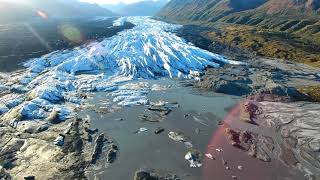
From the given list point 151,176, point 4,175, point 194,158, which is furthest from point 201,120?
point 4,175

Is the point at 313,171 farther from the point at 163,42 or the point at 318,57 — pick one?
the point at 163,42

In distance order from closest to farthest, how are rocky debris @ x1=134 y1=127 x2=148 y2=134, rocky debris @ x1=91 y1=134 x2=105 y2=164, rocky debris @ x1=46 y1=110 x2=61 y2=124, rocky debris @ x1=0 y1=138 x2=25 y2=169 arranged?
rocky debris @ x1=0 y1=138 x2=25 y2=169 → rocky debris @ x1=91 y1=134 x2=105 y2=164 → rocky debris @ x1=134 y1=127 x2=148 y2=134 → rocky debris @ x1=46 y1=110 x2=61 y2=124

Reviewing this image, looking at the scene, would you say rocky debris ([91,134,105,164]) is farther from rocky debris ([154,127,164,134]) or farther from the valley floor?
rocky debris ([154,127,164,134])

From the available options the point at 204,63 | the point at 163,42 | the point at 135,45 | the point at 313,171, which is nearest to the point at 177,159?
the point at 313,171

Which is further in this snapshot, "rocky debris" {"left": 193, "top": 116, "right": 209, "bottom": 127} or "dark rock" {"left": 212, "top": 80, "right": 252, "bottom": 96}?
"dark rock" {"left": 212, "top": 80, "right": 252, "bottom": 96}

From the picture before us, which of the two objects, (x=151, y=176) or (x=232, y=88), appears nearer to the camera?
(x=151, y=176)

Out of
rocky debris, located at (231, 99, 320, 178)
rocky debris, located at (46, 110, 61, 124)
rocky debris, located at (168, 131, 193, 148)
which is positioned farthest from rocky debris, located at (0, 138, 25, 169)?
Result: rocky debris, located at (231, 99, 320, 178)

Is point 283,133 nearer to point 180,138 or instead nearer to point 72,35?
point 180,138
